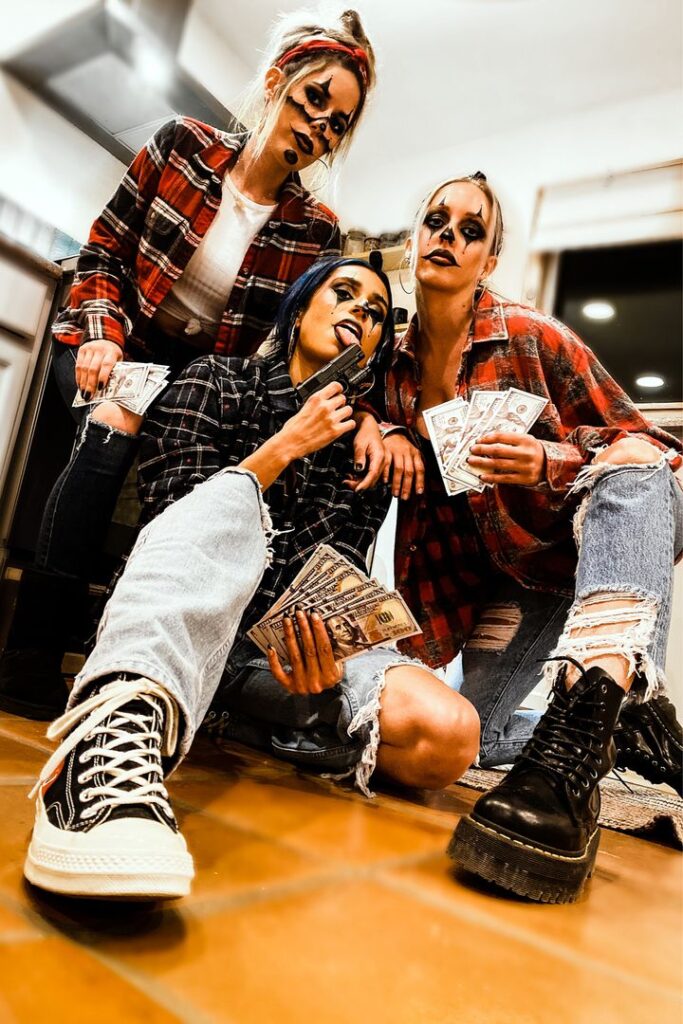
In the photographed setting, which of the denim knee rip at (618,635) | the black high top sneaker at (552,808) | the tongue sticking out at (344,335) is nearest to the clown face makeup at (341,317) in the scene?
the tongue sticking out at (344,335)

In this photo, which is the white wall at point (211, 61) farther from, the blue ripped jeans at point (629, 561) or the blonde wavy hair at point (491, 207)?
the blue ripped jeans at point (629, 561)

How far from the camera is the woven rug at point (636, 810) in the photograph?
112 cm

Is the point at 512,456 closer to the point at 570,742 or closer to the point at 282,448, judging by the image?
the point at 282,448

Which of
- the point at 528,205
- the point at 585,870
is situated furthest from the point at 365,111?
the point at 585,870

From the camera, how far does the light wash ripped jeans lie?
23.5 inches

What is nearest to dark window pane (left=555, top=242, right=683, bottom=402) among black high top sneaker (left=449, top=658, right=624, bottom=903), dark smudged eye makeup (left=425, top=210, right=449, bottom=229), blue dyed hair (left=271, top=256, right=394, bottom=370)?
dark smudged eye makeup (left=425, top=210, right=449, bottom=229)

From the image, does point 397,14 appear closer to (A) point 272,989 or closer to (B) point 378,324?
(B) point 378,324

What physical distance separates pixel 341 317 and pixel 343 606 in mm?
→ 509

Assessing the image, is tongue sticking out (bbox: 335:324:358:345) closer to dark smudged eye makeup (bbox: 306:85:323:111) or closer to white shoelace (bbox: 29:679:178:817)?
dark smudged eye makeup (bbox: 306:85:323:111)

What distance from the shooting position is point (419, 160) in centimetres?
140

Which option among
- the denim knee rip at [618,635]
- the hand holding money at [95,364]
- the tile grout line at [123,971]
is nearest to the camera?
the tile grout line at [123,971]

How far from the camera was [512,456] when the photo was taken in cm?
102

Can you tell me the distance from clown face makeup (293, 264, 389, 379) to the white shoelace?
0.75m

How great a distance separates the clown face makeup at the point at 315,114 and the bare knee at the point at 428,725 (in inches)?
36.9
